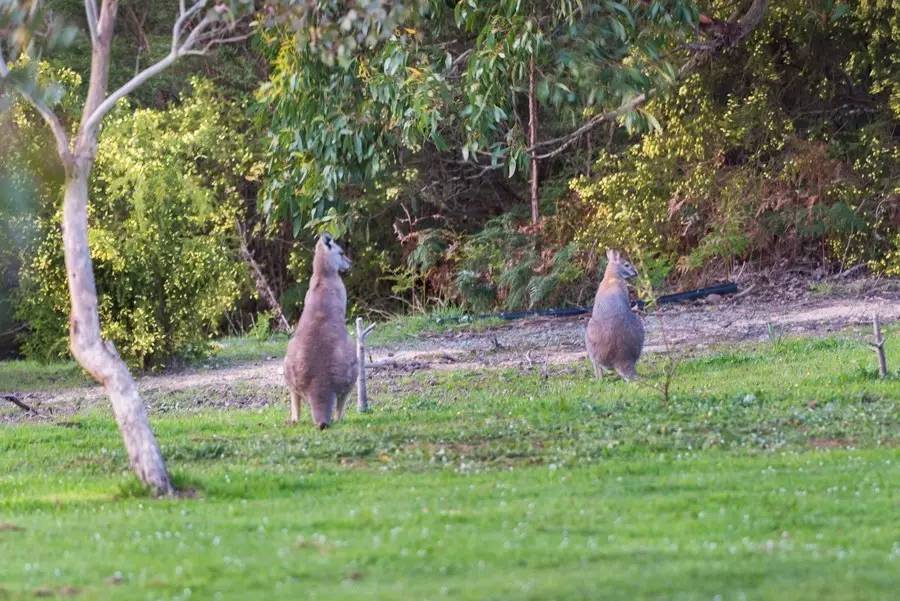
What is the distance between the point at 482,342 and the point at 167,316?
Result: 4.83 meters

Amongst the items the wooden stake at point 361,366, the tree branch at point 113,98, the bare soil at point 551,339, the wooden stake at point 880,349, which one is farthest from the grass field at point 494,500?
the tree branch at point 113,98

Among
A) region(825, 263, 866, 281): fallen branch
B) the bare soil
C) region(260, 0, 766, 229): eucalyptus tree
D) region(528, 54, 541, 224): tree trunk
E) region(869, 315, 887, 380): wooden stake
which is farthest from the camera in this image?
region(528, 54, 541, 224): tree trunk

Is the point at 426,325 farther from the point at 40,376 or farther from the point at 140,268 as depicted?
the point at 40,376

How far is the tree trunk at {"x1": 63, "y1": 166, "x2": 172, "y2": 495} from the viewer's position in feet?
33.9

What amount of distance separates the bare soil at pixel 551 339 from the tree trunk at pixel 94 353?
6.50 meters

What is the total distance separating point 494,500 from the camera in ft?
31.3

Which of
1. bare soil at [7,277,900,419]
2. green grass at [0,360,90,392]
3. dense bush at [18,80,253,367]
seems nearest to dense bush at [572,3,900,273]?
bare soil at [7,277,900,419]

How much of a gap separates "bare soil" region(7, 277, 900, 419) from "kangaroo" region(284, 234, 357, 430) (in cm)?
306

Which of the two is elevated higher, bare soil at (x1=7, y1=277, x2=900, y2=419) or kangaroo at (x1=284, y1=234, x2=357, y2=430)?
kangaroo at (x1=284, y1=234, x2=357, y2=430)

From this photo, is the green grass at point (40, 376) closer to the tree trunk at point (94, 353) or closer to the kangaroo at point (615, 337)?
the kangaroo at point (615, 337)

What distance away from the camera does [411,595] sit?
22.4 ft

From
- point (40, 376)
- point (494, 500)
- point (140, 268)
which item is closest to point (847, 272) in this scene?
point (140, 268)

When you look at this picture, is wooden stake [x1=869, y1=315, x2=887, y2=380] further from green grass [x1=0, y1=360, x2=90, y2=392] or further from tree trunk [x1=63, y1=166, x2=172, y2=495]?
green grass [x1=0, y1=360, x2=90, y2=392]

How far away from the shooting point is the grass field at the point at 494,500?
7.20 metres
